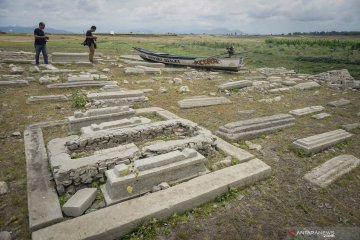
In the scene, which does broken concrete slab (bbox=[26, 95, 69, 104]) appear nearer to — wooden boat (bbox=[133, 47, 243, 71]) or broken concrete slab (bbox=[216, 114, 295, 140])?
broken concrete slab (bbox=[216, 114, 295, 140])

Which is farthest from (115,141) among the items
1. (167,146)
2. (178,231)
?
(178,231)

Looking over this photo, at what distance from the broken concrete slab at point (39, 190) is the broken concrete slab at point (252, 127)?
4045 millimetres

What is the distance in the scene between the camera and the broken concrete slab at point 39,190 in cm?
323

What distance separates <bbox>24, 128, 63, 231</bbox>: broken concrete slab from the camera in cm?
323

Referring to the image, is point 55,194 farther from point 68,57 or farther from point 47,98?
point 68,57

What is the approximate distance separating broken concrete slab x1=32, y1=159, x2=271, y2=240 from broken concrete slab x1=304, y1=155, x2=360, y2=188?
92 cm

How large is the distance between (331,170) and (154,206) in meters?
3.64

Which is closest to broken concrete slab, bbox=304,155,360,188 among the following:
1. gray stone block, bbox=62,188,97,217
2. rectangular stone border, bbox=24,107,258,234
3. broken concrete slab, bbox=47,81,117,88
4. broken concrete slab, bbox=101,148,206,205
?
rectangular stone border, bbox=24,107,258,234

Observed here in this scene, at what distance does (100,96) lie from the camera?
808 cm

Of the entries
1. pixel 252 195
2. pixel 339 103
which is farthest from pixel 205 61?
pixel 252 195

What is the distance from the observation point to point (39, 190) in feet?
12.5

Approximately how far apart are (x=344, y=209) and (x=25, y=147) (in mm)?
6113

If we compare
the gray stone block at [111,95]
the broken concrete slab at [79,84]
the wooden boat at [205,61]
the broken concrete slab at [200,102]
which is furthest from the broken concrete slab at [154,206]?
the wooden boat at [205,61]

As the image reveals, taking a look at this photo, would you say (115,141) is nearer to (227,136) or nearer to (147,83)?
(227,136)
